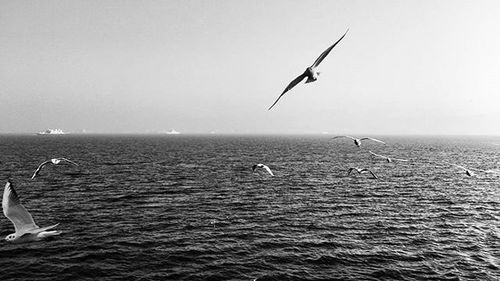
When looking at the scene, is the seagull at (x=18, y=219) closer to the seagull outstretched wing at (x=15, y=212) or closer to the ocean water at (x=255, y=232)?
the seagull outstretched wing at (x=15, y=212)

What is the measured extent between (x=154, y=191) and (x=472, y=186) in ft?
200

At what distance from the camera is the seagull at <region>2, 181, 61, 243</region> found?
53.2 feet

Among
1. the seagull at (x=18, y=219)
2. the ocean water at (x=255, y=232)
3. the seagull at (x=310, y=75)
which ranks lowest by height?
the ocean water at (x=255, y=232)

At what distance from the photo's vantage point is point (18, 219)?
59.8 feet

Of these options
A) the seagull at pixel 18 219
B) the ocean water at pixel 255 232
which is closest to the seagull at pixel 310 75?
the seagull at pixel 18 219

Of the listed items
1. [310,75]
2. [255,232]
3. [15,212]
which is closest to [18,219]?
[15,212]

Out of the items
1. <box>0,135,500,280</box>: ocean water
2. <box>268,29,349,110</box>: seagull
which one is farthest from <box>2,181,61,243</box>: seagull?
<box>268,29,349,110</box>: seagull

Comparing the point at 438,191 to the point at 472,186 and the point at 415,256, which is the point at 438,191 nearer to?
the point at 472,186

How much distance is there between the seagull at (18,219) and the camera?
1620 centimetres

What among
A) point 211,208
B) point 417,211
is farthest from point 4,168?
point 417,211

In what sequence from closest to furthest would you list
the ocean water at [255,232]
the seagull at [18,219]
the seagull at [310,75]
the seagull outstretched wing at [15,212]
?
1. the seagull at [310,75]
2. the seagull outstretched wing at [15,212]
3. the seagull at [18,219]
4. the ocean water at [255,232]

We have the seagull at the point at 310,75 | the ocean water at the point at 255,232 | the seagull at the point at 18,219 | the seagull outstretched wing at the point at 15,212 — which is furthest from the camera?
the ocean water at the point at 255,232

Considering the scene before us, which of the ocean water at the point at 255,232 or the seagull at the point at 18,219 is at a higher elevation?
the seagull at the point at 18,219

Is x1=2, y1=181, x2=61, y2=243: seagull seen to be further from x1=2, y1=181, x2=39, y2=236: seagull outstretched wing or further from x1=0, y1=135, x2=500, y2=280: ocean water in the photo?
x1=0, y1=135, x2=500, y2=280: ocean water
